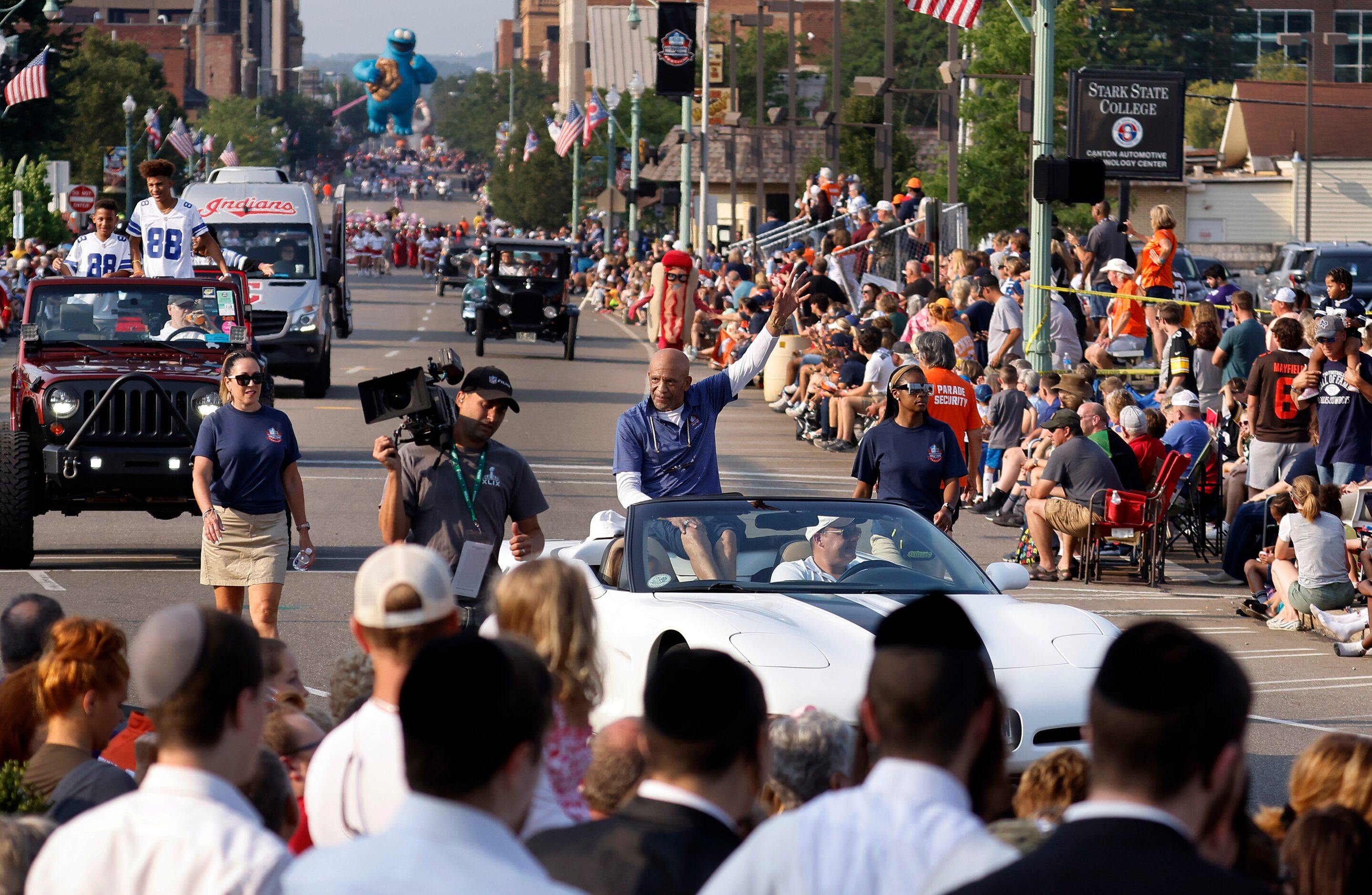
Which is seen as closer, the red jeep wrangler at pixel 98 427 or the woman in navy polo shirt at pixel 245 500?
the woman in navy polo shirt at pixel 245 500

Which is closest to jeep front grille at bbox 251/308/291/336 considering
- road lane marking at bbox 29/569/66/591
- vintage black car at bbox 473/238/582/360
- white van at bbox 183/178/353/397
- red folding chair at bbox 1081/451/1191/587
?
white van at bbox 183/178/353/397

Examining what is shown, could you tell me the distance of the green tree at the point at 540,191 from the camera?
100 metres

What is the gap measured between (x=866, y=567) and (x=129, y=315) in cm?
810

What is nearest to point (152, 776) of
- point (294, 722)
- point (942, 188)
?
point (294, 722)

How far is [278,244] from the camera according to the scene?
26.6 metres

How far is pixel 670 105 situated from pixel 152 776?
84766 millimetres

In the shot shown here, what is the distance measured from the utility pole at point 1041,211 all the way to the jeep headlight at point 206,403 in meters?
9.16

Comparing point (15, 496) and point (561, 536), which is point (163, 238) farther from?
point (561, 536)

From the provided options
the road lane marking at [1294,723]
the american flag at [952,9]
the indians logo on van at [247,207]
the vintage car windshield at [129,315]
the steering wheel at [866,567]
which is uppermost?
the american flag at [952,9]

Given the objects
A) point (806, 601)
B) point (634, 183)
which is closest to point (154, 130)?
point (634, 183)

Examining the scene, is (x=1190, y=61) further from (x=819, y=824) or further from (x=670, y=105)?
(x=819, y=824)

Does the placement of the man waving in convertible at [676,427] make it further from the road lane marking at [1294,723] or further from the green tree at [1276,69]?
the green tree at [1276,69]

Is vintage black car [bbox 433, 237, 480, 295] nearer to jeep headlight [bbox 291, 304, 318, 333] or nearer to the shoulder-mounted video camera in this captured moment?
jeep headlight [bbox 291, 304, 318, 333]

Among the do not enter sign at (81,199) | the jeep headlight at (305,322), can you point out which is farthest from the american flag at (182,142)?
the jeep headlight at (305,322)
